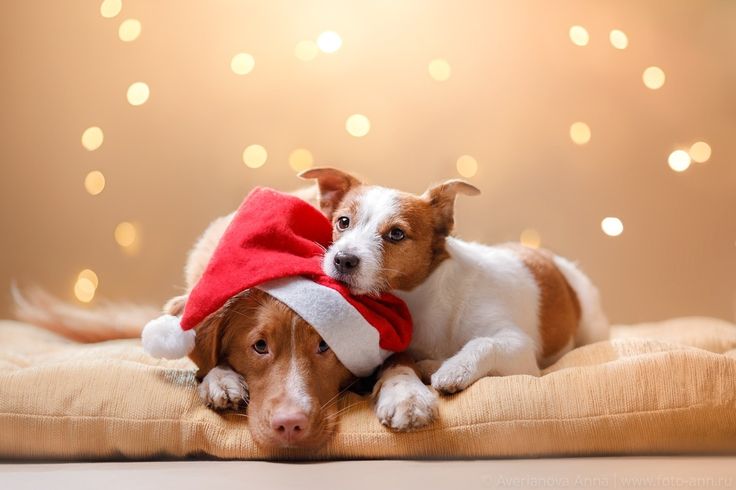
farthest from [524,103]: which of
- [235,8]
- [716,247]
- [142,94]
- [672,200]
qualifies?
[142,94]

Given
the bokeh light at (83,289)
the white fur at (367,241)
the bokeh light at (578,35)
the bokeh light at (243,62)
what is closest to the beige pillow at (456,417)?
the white fur at (367,241)

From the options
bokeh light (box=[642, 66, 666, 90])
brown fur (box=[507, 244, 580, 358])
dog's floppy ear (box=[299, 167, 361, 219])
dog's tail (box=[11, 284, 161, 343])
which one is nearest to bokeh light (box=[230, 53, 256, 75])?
dog's tail (box=[11, 284, 161, 343])

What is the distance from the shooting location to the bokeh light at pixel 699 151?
3.35 m

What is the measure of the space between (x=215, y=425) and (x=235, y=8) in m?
2.17

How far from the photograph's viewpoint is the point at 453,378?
5.79 ft

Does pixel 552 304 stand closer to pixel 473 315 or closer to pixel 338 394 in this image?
pixel 473 315

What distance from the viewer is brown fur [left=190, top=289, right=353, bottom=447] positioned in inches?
64.8

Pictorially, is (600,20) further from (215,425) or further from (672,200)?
(215,425)

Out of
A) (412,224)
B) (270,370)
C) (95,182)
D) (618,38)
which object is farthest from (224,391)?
(618,38)

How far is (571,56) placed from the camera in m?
3.35

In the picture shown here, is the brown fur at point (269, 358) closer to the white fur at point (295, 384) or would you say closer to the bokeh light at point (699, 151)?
the white fur at point (295, 384)

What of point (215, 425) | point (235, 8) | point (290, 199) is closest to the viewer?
point (215, 425)

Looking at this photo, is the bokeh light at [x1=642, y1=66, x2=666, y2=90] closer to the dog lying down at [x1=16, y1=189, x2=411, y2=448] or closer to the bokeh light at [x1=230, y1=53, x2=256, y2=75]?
the bokeh light at [x1=230, y1=53, x2=256, y2=75]

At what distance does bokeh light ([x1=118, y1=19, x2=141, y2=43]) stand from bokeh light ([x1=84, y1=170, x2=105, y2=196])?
596 mm
